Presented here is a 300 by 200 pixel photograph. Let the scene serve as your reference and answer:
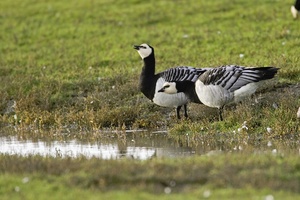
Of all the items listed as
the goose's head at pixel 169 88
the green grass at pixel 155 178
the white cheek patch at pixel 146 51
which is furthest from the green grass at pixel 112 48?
the green grass at pixel 155 178

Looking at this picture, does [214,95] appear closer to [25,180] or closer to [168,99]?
[168,99]

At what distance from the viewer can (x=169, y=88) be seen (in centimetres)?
1678

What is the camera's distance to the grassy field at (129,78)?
9.95 meters

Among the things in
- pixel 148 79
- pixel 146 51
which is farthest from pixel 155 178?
pixel 146 51

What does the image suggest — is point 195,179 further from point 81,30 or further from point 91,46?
point 81,30

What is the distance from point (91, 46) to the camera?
2623 centimetres

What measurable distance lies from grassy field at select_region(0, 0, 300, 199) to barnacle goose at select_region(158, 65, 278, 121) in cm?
36

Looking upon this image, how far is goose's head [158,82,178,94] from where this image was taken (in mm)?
16703

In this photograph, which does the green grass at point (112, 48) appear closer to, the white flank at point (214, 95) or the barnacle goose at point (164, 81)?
the barnacle goose at point (164, 81)

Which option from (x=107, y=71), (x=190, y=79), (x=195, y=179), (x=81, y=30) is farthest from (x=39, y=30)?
(x=195, y=179)

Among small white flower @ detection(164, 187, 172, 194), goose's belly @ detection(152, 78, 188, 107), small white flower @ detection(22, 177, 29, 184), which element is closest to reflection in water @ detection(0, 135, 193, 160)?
goose's belly @ detection(152, 78, 188, 107)

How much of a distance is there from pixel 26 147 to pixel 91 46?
1132 centimetres

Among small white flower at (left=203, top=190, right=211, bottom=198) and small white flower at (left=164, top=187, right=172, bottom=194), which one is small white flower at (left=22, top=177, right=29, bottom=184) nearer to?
small white flower at (left=164, top=187, right=172, bottom=194)

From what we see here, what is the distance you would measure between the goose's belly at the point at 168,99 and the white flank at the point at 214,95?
2.93ft
